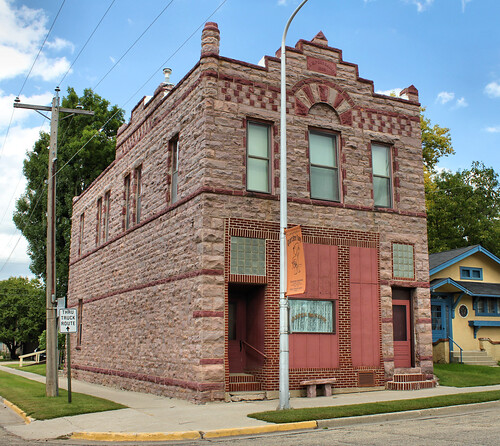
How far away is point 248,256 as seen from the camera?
1548 centimetres

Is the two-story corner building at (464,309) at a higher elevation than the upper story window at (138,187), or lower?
lower

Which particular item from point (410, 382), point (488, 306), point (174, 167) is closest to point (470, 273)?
point (488, 306)

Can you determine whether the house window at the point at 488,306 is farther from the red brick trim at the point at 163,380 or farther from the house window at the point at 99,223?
the house window at the point at 99,223

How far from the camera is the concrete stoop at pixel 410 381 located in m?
16.7

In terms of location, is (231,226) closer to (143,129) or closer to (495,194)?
(143,129)

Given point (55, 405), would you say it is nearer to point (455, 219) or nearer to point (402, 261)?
point (402, 261)

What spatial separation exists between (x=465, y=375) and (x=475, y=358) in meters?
5.42

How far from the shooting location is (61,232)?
39.6 metres

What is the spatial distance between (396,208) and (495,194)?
3274 centimetres

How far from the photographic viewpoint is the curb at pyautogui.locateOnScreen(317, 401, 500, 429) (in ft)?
36.7

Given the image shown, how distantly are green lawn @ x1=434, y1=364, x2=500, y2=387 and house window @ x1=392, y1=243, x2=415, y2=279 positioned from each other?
3589 mm

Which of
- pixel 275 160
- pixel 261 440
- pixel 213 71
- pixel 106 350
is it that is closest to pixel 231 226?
pixel 275 160

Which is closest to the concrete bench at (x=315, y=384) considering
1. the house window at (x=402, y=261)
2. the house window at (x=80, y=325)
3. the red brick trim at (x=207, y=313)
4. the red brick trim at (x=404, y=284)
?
the red brick trim at (x=207, y=313)

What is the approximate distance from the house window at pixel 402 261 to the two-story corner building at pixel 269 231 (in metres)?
0.04
